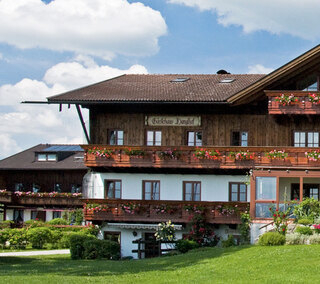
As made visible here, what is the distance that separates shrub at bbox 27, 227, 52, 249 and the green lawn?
43.3 ft

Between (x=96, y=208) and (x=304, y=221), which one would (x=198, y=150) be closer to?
(x=96, y=208)

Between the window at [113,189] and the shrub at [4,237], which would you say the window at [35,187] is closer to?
the shrub at [4,237]

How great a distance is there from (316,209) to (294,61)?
25.2ft

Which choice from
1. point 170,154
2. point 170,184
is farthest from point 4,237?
point 170,154

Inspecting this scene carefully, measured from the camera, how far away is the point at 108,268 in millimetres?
24953

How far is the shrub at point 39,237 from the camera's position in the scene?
40594 millimetres

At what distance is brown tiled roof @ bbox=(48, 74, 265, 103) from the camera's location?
35.4 metres

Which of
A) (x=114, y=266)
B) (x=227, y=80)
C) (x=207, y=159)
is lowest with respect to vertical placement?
(x=114, y=266)

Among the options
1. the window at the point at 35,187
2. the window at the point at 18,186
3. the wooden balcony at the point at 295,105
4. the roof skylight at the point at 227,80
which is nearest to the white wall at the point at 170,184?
the wooden balcony at the point at 295,105

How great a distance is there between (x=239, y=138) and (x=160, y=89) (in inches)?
201

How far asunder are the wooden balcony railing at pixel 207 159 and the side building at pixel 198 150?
0.05 metres

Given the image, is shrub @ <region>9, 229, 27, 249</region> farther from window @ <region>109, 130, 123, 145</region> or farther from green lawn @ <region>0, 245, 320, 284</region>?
green lawn @ <region>0, 245, 320, 284</region>

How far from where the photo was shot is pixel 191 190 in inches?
1387

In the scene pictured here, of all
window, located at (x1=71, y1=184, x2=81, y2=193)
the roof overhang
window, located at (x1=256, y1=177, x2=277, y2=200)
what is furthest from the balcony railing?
window, located at (x1=256, y1=177, x2=277, y2=200)
